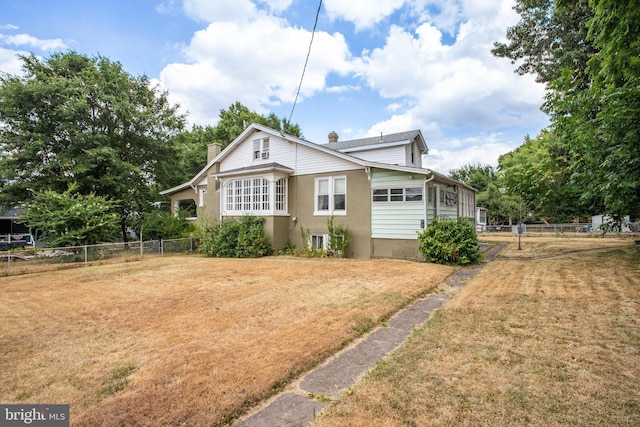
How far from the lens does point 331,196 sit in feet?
44.6

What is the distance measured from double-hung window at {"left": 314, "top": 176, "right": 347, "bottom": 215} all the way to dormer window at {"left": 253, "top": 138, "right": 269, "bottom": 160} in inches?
142

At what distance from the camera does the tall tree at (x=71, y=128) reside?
1603 centimetres

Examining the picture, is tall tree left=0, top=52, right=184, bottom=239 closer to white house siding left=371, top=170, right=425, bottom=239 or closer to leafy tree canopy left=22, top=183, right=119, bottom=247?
leafy tree canopy left=22, top=183, right=119, bottom=247

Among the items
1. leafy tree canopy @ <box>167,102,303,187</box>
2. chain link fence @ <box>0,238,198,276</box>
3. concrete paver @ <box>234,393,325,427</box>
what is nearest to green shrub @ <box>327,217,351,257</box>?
chain link fence @ <box>0,238,198,276</box>

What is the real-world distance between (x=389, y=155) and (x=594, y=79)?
9559 millimetres

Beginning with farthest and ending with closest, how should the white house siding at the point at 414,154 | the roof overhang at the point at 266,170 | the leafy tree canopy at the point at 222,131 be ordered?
the leafy tree canopy at the point at 222,131 < the white house siding at the point at 414,154 < the roof overhang at the point at 266,170

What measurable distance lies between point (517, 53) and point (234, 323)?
52.0 ft

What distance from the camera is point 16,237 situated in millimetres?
23312

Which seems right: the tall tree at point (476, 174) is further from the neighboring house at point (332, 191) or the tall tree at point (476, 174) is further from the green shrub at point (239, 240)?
the green shrub at point (239, 240)

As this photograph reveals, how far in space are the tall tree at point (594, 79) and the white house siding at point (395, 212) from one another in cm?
493

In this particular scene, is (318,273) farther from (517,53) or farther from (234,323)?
(517,53)

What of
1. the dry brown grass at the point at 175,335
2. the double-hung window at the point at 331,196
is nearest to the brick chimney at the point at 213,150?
the double-hung window at the point at 331,196

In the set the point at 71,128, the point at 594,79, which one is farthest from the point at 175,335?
the point at 71,128

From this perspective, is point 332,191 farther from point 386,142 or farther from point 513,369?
point 513,369
